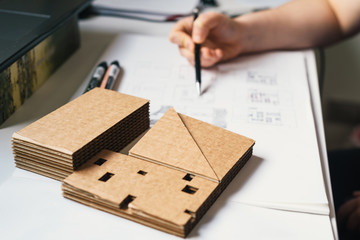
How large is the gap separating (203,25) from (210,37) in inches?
3.8

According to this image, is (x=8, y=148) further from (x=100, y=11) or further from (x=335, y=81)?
(x=335, y=81)

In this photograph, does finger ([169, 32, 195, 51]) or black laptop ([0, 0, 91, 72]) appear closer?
black laptop ([0, 0, 91, 72])

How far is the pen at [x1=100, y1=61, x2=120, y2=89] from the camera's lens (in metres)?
0.73

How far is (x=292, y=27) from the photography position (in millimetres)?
945

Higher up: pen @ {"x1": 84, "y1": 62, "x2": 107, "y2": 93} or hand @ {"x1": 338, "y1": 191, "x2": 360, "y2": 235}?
pen @ {"x1": 84, "y1": 62, "x2": 107, "y2": 93}

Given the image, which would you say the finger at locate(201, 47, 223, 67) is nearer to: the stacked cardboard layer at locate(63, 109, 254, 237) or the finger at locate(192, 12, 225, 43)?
the finger at locate(192, 12, 225, 43)

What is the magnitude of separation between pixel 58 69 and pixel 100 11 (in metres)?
0.31

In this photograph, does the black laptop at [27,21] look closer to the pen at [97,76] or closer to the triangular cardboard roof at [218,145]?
the pen at [97,76]

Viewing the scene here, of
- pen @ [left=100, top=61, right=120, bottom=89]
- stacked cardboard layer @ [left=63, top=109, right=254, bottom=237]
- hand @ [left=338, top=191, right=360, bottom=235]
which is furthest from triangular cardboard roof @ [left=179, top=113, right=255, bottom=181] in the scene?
hand @ [left=338, top=191, right=360, bottom=235]

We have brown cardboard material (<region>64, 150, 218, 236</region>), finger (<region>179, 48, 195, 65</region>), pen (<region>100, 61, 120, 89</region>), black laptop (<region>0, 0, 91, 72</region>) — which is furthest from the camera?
finger (<region>179, 48, 195, 65</region>)

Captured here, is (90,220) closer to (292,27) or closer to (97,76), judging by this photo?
(97,76)

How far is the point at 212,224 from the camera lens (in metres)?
0.48

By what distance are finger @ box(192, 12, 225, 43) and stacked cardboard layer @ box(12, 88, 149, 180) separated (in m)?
0.27

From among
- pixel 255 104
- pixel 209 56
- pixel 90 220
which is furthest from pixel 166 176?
pixel 209 56
